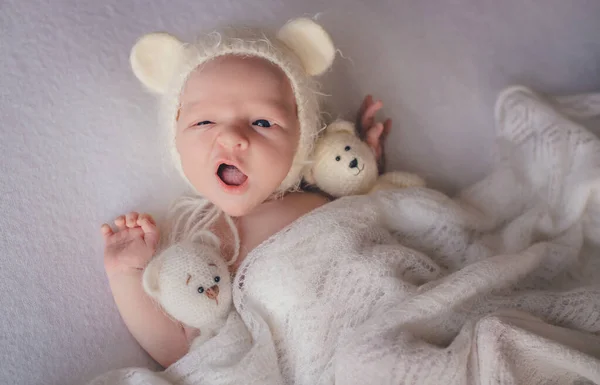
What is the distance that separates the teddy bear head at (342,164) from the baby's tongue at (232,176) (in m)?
0.18

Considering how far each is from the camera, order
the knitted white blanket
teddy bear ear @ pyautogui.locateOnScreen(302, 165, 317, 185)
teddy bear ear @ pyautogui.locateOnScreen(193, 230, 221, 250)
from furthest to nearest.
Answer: teddy bear ear @ pyautogui.locateOnScreen(302, 165, 317, 185) → teddy bear ear @ pyautogui.locateOnScreen(193, 230, 221, 250) → the knitted white blanket

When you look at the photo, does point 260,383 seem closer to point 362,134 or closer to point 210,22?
point 362,134

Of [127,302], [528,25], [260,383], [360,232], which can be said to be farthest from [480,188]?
[127,302]

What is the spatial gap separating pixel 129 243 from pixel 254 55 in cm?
41

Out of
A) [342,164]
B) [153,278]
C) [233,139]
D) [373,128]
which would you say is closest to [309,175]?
[342,164]

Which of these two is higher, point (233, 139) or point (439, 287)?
point (233, 139)

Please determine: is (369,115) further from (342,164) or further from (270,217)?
(270,217)

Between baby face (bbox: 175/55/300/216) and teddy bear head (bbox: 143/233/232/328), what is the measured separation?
0.36ft

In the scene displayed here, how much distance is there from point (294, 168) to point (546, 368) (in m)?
0.55

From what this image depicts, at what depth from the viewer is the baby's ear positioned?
933 mm

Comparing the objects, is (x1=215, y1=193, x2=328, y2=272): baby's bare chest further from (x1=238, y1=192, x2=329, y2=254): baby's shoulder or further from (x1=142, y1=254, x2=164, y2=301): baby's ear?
(x1=142, y1=254, x2=164, y2=301): baby's ear

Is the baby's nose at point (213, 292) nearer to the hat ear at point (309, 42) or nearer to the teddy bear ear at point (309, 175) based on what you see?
the teddy bear ear at point (309, 175)

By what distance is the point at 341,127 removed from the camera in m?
1.17

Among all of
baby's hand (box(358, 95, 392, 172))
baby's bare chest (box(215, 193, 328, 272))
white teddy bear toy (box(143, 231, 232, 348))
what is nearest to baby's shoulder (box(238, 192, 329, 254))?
baby's bare chest (box(215, 193, 328, 272))
